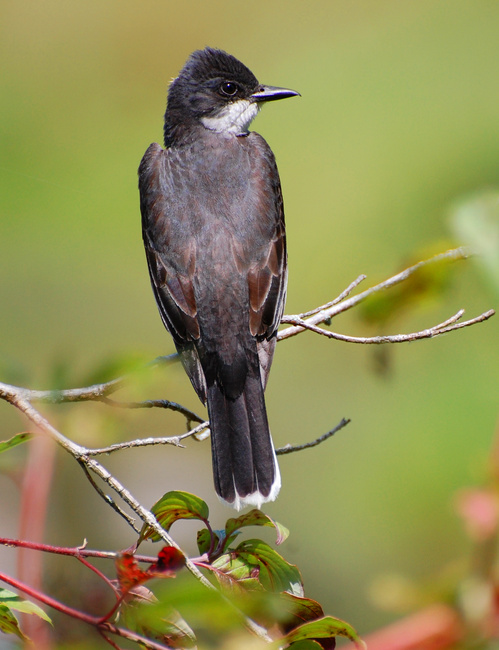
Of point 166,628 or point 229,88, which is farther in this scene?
point 229,88

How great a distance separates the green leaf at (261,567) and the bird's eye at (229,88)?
354 centimetres

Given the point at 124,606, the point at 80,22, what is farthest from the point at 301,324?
the point at 80,22

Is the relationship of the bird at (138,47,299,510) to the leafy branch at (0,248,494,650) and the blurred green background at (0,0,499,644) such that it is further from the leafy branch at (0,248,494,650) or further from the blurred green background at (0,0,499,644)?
the leafy branch at (0,248,494,650)

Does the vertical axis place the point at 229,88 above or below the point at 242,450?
above

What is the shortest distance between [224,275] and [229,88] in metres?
1.57

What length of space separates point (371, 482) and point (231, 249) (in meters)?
5.47

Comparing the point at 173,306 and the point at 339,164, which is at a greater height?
the point at 339,164

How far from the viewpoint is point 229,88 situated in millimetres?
4934

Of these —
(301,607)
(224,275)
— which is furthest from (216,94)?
(301,607)

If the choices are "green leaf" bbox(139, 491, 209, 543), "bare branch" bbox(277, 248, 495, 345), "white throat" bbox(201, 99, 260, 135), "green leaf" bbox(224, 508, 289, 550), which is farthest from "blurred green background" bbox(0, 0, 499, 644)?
"white throat" bbox(201, 99, 260, 135)

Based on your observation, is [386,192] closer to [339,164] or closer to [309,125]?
[339,164]

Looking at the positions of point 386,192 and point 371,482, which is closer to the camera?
point 371,482

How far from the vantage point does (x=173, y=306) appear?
3963mm

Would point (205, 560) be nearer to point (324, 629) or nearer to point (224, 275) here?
point (324, 629)
